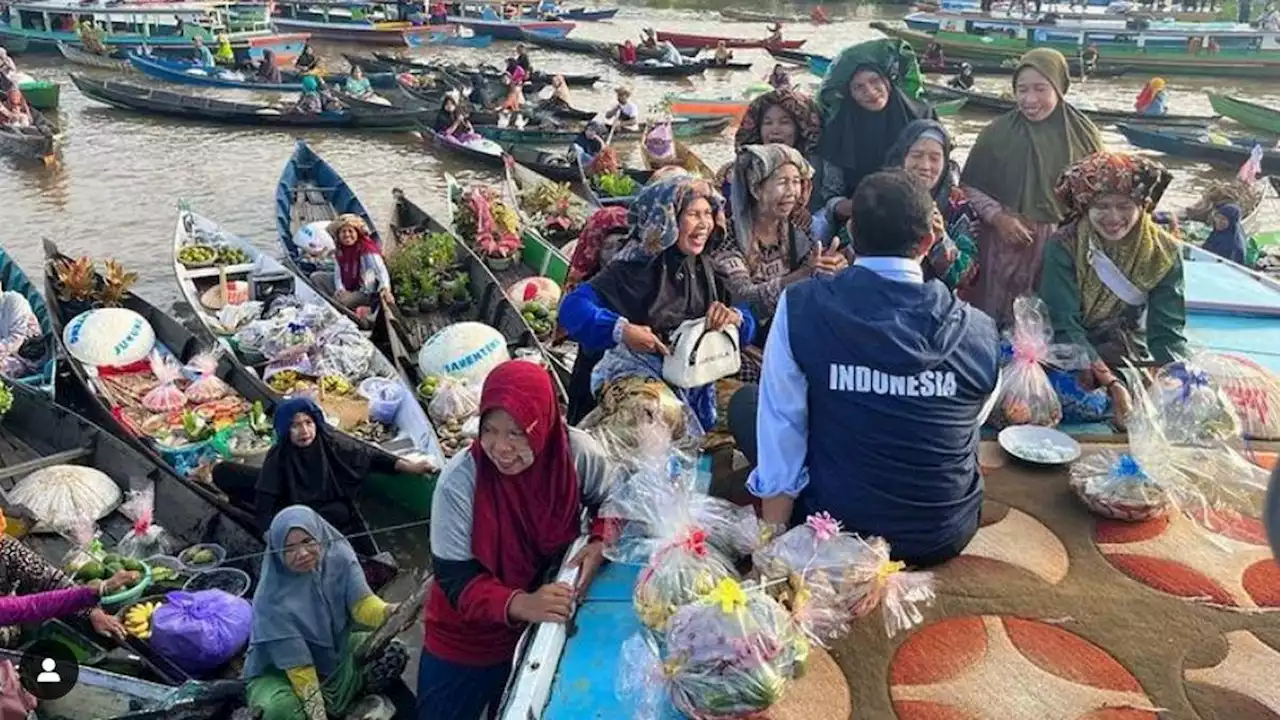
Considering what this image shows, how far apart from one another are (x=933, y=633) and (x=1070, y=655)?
1.18ft

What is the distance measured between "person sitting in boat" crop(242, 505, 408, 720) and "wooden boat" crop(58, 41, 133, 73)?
→ 22784 millimetres

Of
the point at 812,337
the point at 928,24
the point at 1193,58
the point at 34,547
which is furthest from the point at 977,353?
the point at 928,24

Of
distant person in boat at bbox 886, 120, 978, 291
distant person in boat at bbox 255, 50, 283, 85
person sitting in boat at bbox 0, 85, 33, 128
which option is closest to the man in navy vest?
distant person in boat at bbox 886, 120, 978, 291

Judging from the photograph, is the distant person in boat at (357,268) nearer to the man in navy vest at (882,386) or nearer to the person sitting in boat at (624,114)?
the man in navy vest at (882,386)

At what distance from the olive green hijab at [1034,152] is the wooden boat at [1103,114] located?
1135 centimetres

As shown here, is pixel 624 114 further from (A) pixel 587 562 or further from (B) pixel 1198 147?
(A) pixel 587 562

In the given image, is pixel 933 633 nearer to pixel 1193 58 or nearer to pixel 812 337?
pixel 812 337

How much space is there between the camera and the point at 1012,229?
15.2ft

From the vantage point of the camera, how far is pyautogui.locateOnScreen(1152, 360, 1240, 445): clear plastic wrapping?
3.40 m

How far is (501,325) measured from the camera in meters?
8.12

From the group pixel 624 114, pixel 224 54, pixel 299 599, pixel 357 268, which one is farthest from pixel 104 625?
Result: pixel 224 54

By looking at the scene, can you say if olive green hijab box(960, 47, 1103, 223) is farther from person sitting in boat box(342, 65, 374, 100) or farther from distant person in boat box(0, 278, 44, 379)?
person sitting in boat box(342, 65, 374, 100)

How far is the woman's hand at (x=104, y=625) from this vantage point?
14.8 feet

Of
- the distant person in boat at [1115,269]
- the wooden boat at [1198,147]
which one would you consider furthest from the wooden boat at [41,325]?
the wooden boat at [1198,147]
